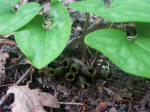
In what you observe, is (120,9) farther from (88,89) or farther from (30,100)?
(30,100)

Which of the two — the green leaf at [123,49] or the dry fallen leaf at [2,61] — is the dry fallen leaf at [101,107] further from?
the dry fallen leaf at [2,61]

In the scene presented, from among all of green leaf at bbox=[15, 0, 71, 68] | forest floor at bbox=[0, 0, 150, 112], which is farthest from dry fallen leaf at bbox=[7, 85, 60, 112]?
green leaf at bbox=[15, 0, 71, 68]

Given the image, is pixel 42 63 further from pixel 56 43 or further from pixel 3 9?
pixel 3 9

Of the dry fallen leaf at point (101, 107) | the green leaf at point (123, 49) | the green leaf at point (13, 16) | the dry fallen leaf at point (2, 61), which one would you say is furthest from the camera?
the dry fallen leaf at point (2, 61)

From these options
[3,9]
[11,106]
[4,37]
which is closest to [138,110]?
[11,106]

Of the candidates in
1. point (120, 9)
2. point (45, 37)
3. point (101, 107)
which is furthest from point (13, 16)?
point (101, 107)

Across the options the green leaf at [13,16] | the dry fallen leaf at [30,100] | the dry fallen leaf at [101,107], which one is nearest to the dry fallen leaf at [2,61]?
the dry fallen leaf at [30,100]
